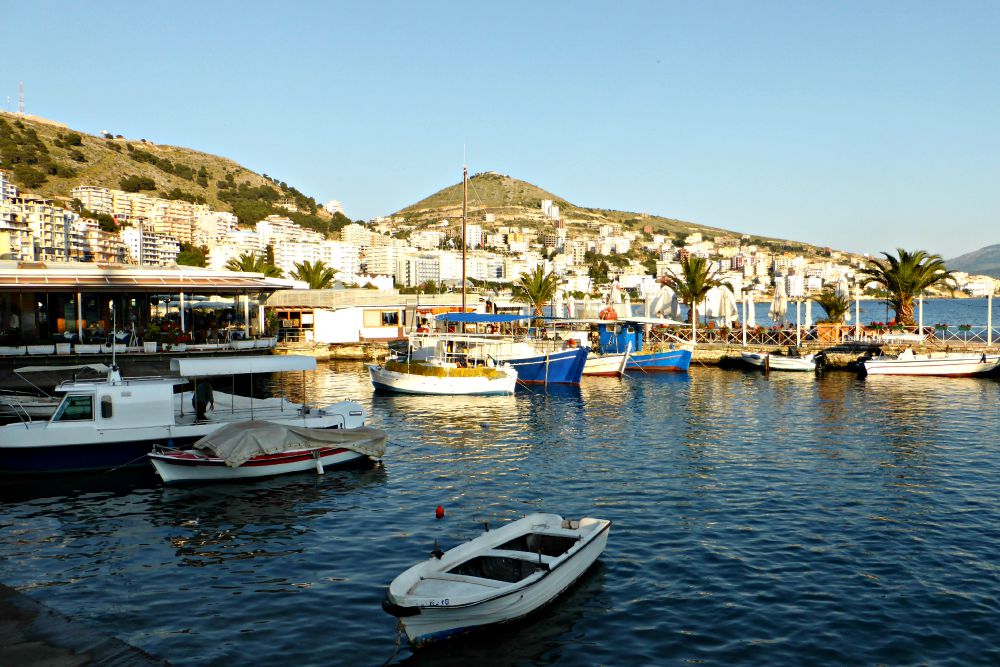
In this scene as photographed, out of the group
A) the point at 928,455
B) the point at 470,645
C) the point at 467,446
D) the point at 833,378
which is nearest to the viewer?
the point at 470,645

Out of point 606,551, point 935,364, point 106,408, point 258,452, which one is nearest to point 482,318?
point 258,452

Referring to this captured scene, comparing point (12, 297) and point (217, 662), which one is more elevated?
point (12, 297)

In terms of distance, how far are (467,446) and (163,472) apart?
11.4 metres

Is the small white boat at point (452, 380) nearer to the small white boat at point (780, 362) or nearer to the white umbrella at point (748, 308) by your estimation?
the small white boat at point (780, 362)

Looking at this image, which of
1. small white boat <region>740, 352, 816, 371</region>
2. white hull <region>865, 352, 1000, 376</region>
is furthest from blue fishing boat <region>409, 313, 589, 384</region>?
white hull <region>865, 352, 1000, 376</region>

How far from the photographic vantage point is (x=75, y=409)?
23.8 meters

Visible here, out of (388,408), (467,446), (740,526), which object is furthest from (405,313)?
(740,526)

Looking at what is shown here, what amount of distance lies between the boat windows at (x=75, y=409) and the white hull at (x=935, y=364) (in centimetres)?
4942

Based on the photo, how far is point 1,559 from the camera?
55.0ft

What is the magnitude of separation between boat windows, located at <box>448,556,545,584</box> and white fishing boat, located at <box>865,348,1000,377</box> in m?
47.4

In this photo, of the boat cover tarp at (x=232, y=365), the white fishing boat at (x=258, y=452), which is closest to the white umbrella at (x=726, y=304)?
the boat cover tarp at (x=232, y=365)

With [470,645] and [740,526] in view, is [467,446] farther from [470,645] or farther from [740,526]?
[470,645]

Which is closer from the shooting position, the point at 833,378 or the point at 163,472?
the point at 163,472

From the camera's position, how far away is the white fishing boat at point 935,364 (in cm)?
5291
